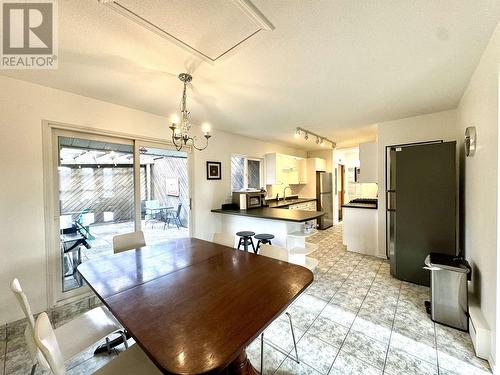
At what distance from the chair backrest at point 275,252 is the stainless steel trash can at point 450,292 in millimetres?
1525

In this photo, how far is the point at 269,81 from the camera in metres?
2.15

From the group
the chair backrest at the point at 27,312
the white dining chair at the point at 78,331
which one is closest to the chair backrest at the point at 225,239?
the white dining chair at the point at 78,331

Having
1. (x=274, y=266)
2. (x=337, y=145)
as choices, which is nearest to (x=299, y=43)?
(x=274, y=266)

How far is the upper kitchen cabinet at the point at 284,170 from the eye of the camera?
16.6 ft

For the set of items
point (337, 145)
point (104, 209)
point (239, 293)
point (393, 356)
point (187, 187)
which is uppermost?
point (337, 145)

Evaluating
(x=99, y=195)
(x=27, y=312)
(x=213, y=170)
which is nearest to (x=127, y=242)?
(x=99, y=195)

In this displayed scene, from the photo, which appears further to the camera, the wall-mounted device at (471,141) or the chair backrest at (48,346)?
the wall-mounted device at (471,141)

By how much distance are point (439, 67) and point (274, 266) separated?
2410 millimetres

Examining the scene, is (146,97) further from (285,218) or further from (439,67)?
(439,67)

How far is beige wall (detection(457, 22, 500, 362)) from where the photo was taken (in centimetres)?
147

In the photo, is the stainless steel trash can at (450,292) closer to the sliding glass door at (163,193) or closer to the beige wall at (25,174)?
the sliding glass door at (163,193)

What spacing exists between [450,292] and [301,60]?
8.54 ft

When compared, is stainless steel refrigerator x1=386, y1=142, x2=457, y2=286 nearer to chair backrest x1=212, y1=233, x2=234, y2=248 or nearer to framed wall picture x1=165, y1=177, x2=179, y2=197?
chair backrest x1=212, y1=233, x2=234, y2=248

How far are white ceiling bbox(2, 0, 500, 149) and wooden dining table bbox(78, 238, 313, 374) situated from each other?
1.74 metres
